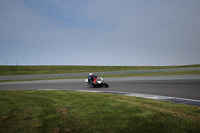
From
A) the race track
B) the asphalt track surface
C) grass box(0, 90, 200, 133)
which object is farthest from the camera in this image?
the race track

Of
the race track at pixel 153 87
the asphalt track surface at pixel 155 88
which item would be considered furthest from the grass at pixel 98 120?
the race track at pixel 153 87

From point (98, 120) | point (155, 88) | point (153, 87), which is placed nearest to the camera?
point (98, 120)

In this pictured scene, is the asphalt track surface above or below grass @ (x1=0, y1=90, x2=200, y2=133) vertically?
below

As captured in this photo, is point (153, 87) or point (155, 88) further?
point (153, 87)

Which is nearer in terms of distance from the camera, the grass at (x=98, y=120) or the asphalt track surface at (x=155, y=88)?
the grass at (x=98, y=120)

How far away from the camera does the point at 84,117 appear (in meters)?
4.88

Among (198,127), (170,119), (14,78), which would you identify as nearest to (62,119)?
(170,119)

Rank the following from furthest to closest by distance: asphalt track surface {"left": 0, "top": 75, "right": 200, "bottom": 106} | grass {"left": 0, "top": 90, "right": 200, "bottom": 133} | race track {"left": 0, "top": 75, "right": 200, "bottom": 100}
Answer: race track {"left": 0, "top": 75, "right": 200, "bottom": 100} → asphalt track surface {"left": 0, "top": 75, "right": 200, "bottom": 106} → grass {"left": 0, "top": 90, "right": 200, "bottom": 133}

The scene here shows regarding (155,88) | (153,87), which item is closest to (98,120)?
(155,88)

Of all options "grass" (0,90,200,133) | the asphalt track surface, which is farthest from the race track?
"grass" (0,90,200,133)

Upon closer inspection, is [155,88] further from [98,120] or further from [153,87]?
[98,120]

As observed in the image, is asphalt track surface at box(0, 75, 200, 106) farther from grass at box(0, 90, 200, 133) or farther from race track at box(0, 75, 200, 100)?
grass at box(0, 90, 200, 133)

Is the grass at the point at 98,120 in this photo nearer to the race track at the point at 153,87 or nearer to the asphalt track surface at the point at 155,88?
the asphalt track surface at the point at 155,88

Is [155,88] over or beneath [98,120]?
beneath
